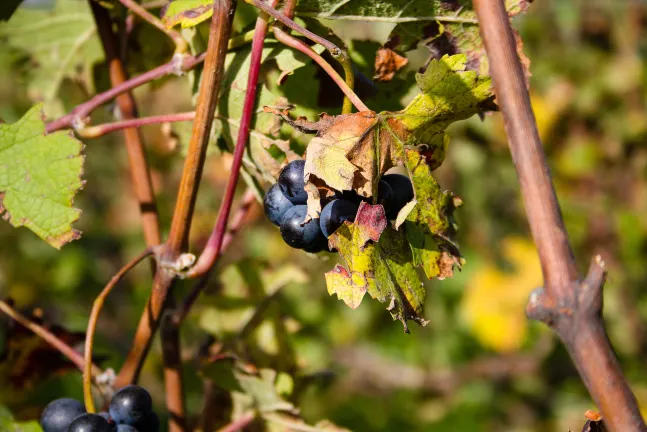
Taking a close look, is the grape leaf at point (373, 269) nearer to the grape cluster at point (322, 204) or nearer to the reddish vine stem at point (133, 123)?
the grape cluster at point (322, 204)

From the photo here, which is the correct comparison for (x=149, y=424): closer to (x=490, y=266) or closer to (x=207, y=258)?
(x=207, y=258)

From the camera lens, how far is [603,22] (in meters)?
3.87

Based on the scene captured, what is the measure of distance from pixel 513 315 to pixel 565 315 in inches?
115

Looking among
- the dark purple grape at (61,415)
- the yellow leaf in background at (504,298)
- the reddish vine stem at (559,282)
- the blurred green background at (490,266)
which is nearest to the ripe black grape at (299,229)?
the reddish vine stem at (559,282)

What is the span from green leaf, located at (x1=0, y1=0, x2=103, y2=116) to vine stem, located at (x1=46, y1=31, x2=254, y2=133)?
13.4 inches

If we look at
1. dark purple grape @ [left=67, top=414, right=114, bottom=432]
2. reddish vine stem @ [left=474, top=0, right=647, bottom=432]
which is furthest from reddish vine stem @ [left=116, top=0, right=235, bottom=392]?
reddish vine stem @ [left=474, top=0, right=647, bottom=432]

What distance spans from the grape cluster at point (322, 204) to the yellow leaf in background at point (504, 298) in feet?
8.86

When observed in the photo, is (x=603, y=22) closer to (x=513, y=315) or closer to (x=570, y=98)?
(x=570, y=98)

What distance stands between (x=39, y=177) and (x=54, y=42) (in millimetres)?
504

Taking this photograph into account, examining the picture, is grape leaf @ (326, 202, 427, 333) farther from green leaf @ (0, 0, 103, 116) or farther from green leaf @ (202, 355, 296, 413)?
green leaf @ (0, 0, 103, 116)

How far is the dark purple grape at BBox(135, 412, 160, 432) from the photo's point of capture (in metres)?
0.81

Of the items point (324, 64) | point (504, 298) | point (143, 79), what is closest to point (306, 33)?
point (324, 64)

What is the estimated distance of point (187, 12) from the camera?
2.56ft

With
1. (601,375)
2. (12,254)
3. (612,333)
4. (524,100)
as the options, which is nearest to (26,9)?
(524,100)
